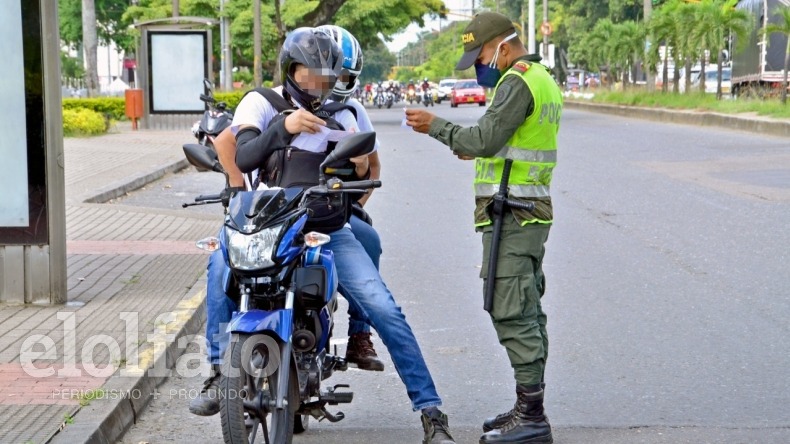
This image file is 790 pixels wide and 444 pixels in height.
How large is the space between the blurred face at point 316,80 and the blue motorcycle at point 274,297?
0.35 m

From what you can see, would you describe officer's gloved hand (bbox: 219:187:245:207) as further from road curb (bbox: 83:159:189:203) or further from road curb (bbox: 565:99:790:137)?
road curb (bbox: 565:99:790:137)

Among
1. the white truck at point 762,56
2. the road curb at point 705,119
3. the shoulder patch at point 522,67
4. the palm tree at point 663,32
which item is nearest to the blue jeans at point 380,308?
the shoulder patch at point 522,67

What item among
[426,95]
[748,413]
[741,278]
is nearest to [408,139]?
[741,278]

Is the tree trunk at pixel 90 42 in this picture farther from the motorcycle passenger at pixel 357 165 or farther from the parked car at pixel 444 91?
the motorcycle passenger at pixel 357 165

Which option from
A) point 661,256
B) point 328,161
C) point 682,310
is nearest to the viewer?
point 328,161

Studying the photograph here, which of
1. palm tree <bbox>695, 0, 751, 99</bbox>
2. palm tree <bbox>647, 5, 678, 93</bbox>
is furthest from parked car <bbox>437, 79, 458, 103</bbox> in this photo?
palm tree <bbox>695, 0, 751, 99</bbox>

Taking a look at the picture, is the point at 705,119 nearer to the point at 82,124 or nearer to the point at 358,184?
the point at 82,124

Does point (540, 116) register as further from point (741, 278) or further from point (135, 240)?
point (135, 240)

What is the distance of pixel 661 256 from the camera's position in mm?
10242

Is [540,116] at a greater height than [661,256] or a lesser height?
greater

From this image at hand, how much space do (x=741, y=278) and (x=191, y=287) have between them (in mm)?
4045

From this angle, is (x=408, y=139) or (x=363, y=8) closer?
(x=408, y=139)

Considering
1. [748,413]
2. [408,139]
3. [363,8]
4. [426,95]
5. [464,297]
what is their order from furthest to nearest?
[426,95], [363,8], [408,139], [464,297], [748,413]

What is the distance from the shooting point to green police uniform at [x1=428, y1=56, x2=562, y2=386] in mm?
5121
